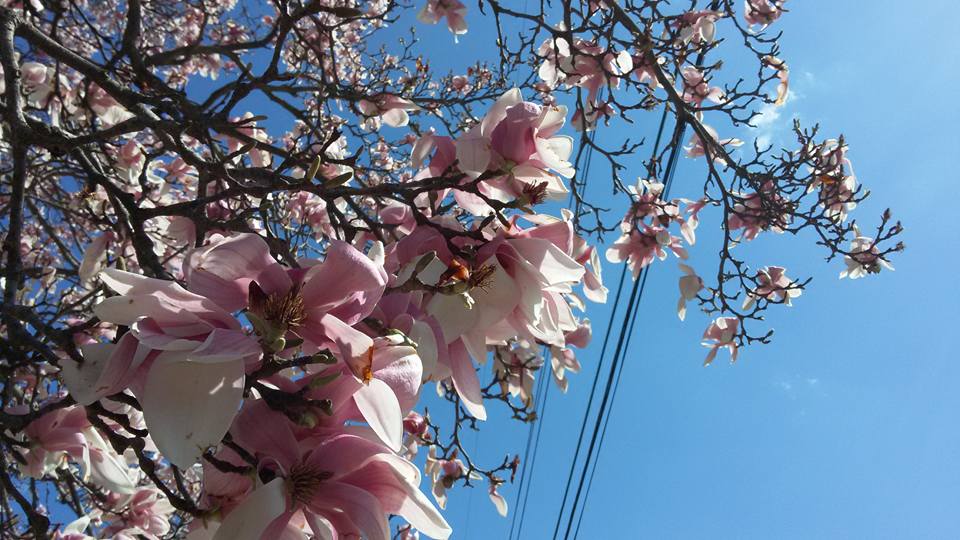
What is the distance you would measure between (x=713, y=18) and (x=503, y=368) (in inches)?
67.7

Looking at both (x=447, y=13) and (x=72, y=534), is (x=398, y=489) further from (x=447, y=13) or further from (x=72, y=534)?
(x=447, y=13)

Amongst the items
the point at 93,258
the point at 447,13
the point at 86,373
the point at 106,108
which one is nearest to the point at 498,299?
the point at 86,373

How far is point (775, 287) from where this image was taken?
2645 millimetres

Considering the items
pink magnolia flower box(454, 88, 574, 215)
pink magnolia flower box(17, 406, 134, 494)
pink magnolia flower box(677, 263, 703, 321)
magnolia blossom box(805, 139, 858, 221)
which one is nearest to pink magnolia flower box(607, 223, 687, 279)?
pink magnolia flower box(677, 263, 703, 321)

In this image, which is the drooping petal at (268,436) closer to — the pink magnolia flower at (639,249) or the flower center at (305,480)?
the flower center at (305,480)

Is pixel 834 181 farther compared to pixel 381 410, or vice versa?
pixel 834 181

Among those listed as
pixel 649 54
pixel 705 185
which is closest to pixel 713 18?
pixel 649 54

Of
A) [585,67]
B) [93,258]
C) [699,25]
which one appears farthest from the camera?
[699,25]

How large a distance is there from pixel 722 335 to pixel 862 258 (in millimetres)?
658

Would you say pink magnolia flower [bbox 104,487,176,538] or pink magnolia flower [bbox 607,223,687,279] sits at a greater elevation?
pink magnolia flower [bbox 607,223,687,279]

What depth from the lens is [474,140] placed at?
0.90 meters

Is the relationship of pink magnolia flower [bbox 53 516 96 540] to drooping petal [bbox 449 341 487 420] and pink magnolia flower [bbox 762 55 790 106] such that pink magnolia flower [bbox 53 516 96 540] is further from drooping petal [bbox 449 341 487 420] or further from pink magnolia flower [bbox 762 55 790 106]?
pink magnolia flower [bbox 762 55 790 106]

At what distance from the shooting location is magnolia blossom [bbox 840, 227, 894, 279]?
8.25 ft

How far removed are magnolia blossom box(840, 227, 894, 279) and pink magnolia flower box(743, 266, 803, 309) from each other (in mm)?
222
